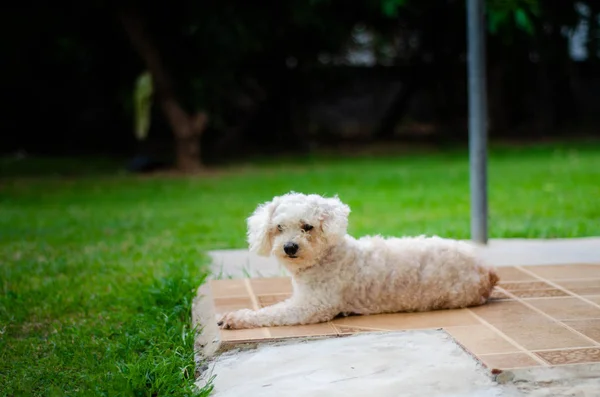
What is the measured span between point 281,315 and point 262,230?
44 cm

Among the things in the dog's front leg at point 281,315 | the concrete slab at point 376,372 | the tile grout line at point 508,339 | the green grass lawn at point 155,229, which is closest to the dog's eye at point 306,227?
the dog's front leg at point 281,315

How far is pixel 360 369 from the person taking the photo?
343cm

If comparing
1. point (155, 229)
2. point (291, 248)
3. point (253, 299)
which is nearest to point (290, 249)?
point (291, 248)

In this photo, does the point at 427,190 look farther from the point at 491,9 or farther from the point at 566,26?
the point at 566,26

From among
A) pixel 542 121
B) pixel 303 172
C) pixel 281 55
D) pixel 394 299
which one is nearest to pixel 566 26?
Result: pixel 542 121

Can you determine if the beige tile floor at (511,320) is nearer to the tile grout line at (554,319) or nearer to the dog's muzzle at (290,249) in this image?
the tile grout line at (554,319)

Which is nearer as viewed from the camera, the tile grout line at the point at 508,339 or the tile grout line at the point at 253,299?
the tile grout line at the point at 508,339

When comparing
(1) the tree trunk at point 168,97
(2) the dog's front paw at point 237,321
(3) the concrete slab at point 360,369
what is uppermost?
(1) the tree trunk at point 168,97

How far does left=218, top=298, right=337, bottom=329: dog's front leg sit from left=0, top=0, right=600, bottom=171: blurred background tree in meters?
10.4

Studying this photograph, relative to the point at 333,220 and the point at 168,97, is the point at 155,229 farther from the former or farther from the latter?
the point at 168,97

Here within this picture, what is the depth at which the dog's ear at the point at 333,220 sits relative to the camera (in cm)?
415

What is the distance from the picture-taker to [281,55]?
714 inches

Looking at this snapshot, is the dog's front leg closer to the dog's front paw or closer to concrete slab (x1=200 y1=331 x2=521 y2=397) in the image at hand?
the dog's front paw

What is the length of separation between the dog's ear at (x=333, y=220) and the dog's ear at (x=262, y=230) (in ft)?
0.88
